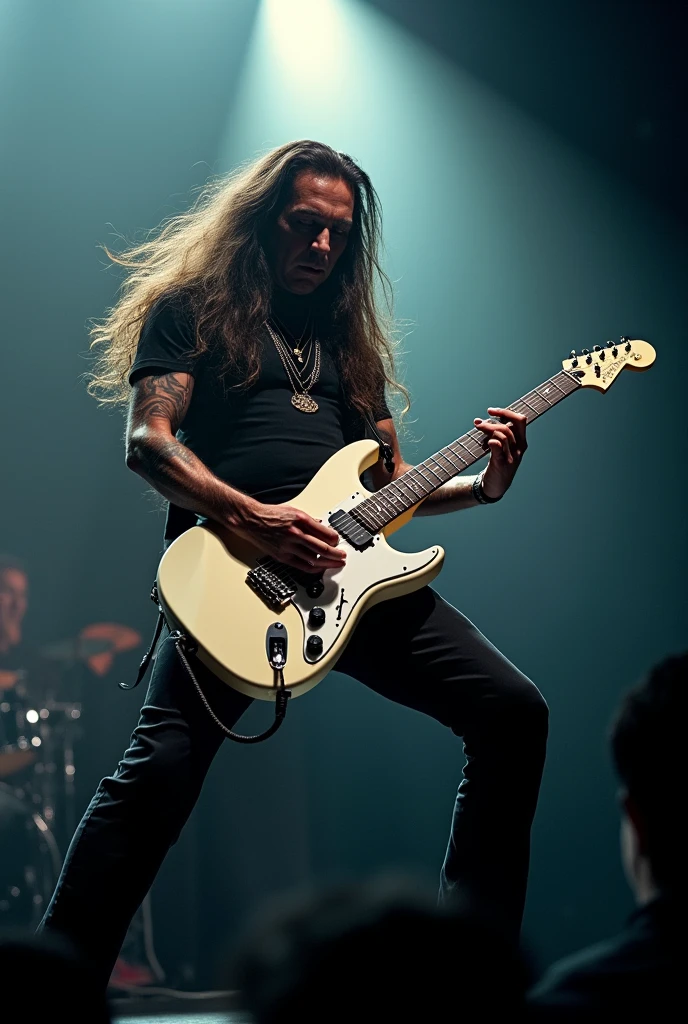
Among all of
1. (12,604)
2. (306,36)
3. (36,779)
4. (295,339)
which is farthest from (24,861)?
(306,36)

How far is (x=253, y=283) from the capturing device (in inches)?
104

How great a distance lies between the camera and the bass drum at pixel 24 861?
11.0ft

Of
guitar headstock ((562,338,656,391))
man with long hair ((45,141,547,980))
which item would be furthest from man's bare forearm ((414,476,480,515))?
guitar headstock ((562,338,656,391))

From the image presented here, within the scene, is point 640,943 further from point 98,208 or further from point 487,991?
point 98,208

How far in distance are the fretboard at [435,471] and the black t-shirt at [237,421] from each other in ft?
0.59

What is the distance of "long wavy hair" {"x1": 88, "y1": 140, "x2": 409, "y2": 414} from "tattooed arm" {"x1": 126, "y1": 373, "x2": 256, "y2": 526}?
0.61ft

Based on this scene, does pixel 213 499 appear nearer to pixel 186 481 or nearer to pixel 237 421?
pixel 186 481

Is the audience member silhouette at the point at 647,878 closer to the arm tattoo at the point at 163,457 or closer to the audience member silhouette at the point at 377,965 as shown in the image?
the audience member silhouette at the point at 377,965

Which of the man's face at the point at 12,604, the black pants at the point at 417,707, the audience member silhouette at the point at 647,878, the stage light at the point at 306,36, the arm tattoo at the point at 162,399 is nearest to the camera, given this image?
the audience member silhouette at the point at 647,878

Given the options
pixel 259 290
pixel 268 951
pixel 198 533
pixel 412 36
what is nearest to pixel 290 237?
pixel 259 290

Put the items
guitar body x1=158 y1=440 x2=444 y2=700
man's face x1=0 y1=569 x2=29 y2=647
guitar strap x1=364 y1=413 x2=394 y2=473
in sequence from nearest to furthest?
guitar body x1=158 y1=440 x2=444 y2=700, guitar strap x1=364 y1=413 x2=394 y2=473, man's face x1=0 y1=569 x2=29 y2=647

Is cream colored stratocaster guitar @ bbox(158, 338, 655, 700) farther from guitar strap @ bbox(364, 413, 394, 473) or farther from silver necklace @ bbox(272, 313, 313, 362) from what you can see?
silver necklace @ bbox(272, 313, 313, 362)

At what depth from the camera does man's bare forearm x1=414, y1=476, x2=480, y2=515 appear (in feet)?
8.41

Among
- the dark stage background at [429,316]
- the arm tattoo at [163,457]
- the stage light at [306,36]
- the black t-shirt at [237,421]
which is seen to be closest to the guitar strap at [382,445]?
the black t-shirt at [237,421]
